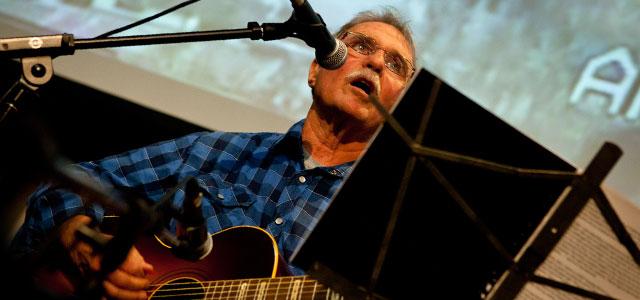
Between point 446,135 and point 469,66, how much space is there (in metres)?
1.48

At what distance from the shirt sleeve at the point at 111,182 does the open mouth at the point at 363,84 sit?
693mm

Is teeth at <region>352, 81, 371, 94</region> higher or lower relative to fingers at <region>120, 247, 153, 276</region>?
higher

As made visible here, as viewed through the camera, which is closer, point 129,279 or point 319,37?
point 319,37

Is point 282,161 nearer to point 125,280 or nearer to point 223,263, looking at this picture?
point 223,263

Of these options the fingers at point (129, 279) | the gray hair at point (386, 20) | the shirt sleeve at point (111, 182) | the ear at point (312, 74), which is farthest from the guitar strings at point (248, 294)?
the gray hair at point (386, 20)

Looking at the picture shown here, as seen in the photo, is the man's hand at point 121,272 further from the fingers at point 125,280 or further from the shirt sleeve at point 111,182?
the shirt sleeve at point 111,182

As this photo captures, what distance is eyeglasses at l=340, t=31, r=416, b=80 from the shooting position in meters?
2.15

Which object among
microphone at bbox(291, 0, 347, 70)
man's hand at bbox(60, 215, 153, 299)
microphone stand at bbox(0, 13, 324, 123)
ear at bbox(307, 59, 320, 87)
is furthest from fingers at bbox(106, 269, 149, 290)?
ear at bbox(307, 59, 320, 87)

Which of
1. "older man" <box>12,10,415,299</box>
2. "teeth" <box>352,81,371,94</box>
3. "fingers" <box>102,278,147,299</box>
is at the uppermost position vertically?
"teeth" <box>352,81,371,94</box>

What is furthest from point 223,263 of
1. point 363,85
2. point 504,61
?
point 504,61

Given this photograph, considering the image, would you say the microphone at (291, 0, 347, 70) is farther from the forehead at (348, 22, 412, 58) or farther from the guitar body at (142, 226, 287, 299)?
the forehead at (348, 22, 412, 58)

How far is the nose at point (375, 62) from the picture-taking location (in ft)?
6.84

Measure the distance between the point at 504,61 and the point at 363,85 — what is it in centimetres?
75

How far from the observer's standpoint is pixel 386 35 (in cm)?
221
